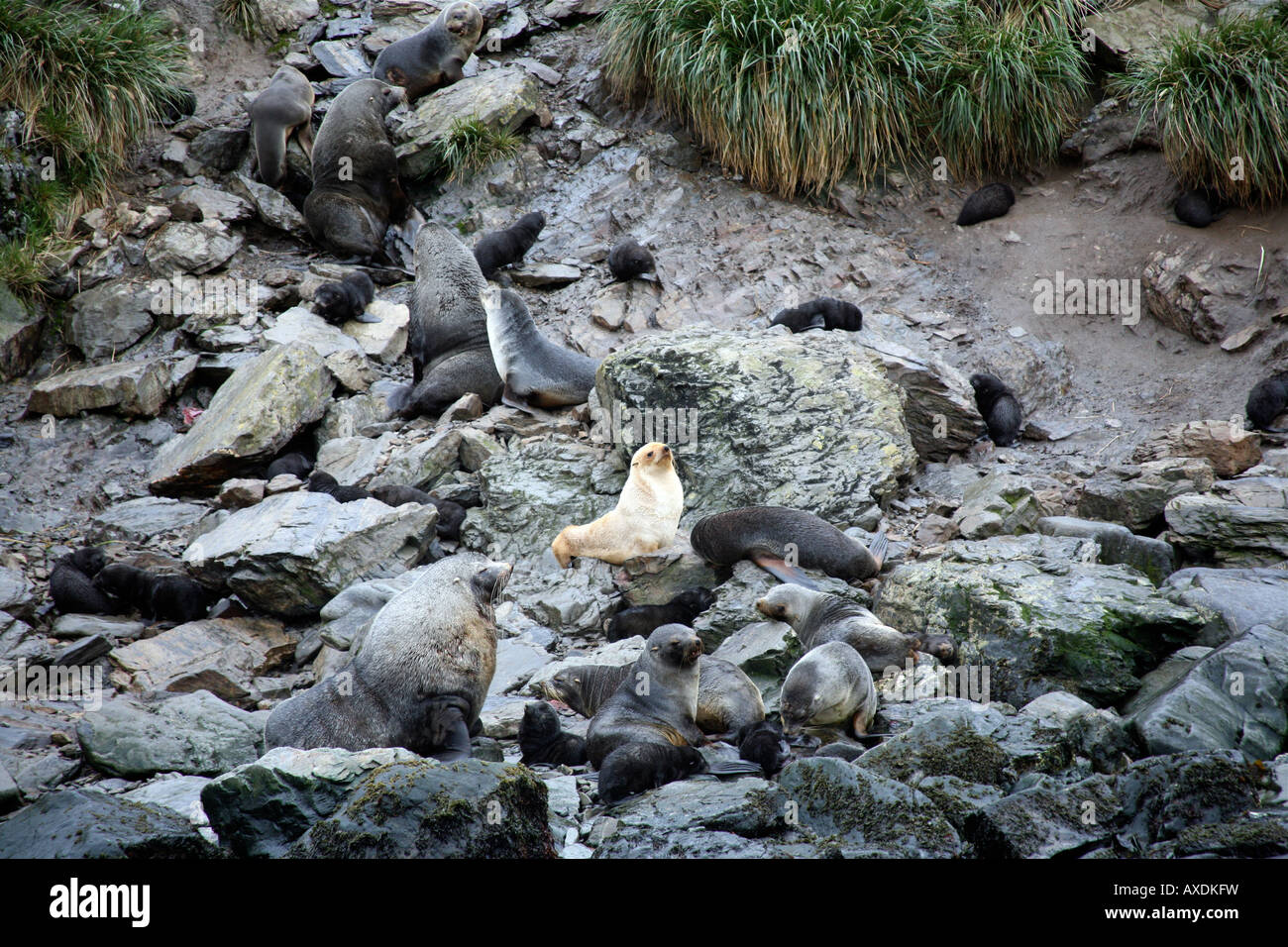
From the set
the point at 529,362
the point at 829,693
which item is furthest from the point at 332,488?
the point at 829,693

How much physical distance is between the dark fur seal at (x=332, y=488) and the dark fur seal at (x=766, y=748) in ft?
Result: 13.5

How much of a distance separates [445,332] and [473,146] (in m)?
3.08

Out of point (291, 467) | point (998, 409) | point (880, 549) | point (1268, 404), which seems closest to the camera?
point (880, 549)

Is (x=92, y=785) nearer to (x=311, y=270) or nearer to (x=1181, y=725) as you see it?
(x=1181, y=725)

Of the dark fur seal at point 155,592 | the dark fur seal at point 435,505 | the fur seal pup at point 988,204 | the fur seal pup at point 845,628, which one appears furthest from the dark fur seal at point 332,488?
the fur seal pup at point 988,204

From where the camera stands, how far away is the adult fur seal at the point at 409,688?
461 cm

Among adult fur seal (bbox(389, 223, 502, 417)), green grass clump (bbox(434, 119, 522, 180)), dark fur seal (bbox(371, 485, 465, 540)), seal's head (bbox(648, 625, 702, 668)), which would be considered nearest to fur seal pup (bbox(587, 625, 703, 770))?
seal's head (bbox(648, 625, 702, 668))

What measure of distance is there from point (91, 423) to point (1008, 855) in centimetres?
951

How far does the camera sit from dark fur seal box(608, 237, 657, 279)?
35.4 feet

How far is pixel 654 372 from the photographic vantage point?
824 cm

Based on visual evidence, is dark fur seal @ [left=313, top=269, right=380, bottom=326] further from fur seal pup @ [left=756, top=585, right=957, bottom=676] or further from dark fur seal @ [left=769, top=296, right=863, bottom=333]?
fur seal pup @ [left=756, top=585, right=957, bottom=676]

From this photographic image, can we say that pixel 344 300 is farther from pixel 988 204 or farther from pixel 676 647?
pixel 676 647

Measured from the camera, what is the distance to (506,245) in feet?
37.5

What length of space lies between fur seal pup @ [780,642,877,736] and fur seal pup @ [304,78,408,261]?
8668 millimetres
